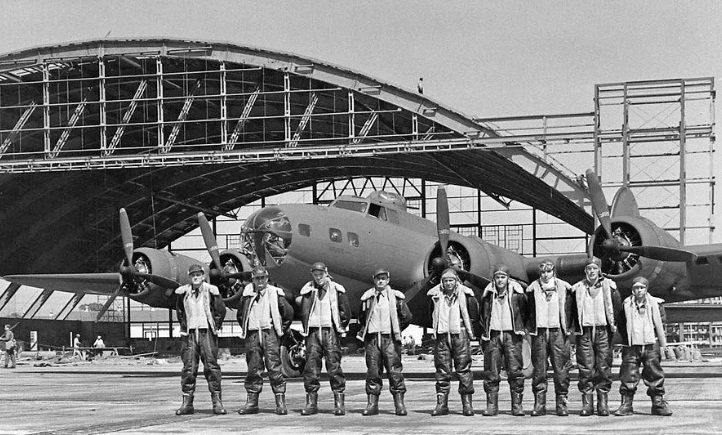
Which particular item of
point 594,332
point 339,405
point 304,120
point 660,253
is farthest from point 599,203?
point 304,120

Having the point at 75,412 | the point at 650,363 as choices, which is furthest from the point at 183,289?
the point at 650,363

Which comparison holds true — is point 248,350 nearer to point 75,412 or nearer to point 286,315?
point 286,315

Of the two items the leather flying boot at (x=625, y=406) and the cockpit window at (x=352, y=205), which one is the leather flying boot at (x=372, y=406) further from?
the cockpit window at (x=352, y=205)

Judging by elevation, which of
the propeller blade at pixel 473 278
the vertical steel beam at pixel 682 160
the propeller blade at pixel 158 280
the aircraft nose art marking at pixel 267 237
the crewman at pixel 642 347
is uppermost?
the vertical steel beam at pixel 682 160

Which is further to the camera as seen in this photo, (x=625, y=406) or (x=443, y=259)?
(x=443, y=259)

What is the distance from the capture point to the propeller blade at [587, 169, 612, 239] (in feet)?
70.0

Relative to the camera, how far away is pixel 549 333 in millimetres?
13617

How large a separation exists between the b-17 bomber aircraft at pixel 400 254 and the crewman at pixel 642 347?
19.1 feet

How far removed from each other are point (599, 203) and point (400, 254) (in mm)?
5161

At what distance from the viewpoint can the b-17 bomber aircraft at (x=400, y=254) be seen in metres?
21.1

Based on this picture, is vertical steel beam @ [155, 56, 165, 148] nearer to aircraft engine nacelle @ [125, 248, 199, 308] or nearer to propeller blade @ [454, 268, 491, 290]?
aircraft engine nacelle @ [125, 248, 199, 308]

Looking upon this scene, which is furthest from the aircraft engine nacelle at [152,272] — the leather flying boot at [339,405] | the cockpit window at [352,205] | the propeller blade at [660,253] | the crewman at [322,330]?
the leather flying boot at [339,405]

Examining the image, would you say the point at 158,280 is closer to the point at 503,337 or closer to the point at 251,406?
the point at 251,406

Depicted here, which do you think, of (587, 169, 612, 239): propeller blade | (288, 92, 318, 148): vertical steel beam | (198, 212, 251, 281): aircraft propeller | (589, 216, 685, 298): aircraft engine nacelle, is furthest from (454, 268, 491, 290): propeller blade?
(288, 92, 318, 148): vertical steel beam
